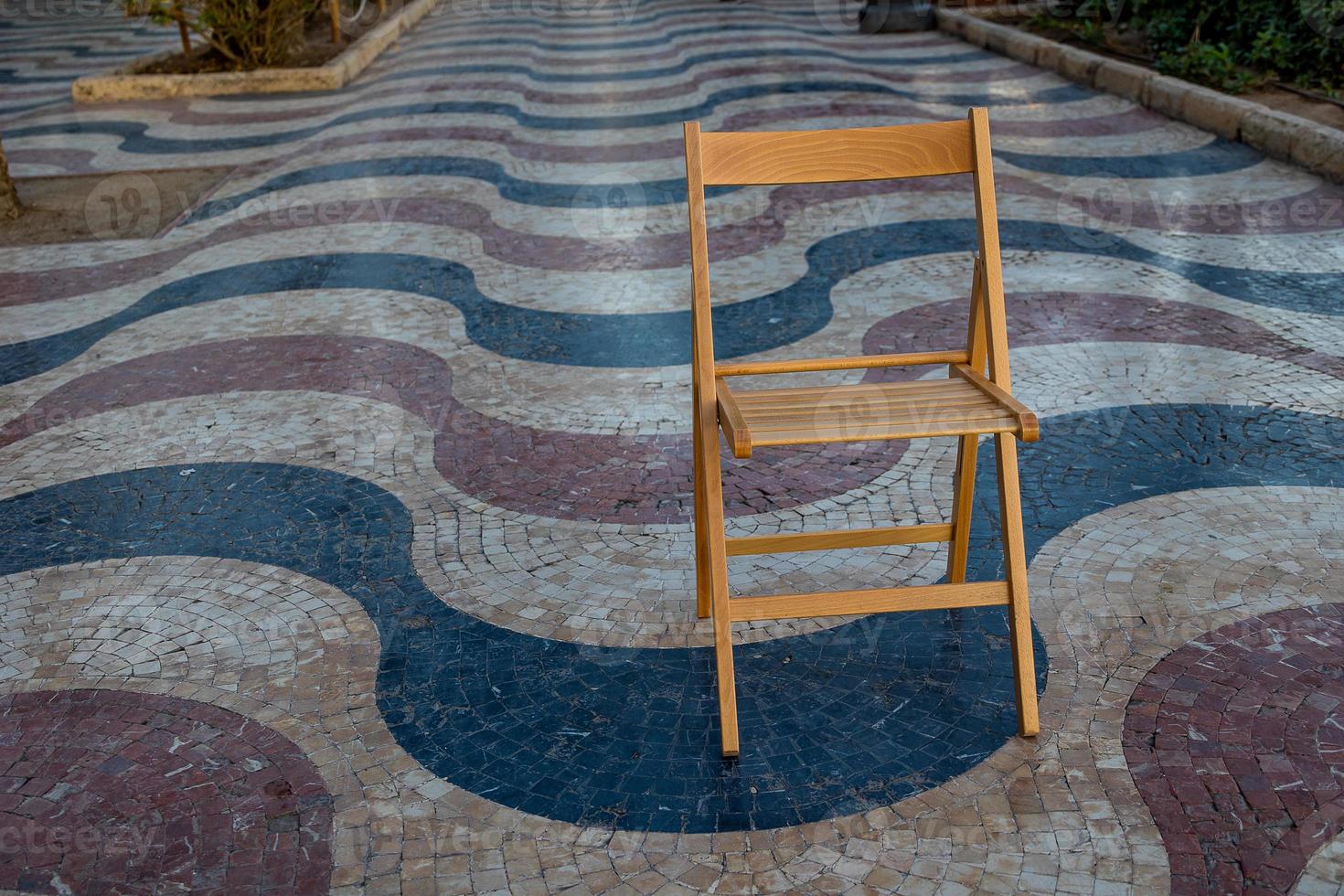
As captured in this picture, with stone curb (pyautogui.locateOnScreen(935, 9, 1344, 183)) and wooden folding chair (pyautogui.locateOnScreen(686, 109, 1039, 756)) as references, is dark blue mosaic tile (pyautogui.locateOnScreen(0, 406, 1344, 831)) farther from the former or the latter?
stone curb (pyautogui.locateOnScreen(935, 9, 1344, 183))

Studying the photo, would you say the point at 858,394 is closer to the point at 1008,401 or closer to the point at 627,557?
the point at 1008,401

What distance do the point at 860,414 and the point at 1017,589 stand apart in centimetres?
54

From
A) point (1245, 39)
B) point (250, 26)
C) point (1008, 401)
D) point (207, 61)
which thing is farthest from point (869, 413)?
point (207, 61)

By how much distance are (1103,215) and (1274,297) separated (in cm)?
149

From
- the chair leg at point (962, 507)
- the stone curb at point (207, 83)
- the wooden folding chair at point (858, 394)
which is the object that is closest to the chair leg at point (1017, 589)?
the wooden folding chair at point (858, 394)

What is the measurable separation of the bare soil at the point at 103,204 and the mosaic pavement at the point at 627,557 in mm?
429

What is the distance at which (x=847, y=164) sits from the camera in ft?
9.13

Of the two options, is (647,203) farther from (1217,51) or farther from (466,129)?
(1217,51)

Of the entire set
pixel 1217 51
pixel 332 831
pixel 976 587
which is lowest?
pixel 332 831

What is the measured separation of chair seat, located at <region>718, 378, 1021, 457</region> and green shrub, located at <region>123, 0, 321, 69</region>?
422 inches

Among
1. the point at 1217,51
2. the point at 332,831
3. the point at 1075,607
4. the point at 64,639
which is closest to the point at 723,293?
the point at 1075,607

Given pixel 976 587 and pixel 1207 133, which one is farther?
pixel 1207 133

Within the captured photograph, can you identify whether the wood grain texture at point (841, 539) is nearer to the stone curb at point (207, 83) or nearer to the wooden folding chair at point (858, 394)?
the wooden folding chair at point (858, 394)

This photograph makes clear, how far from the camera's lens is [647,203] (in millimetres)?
7461
